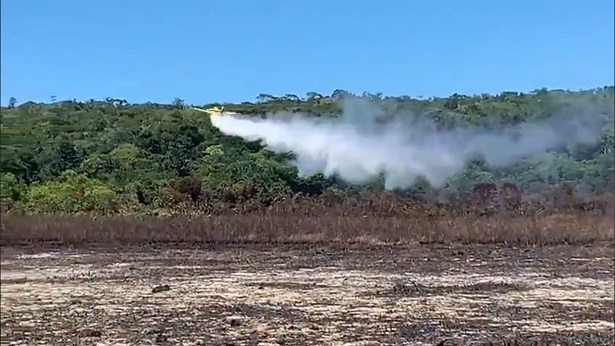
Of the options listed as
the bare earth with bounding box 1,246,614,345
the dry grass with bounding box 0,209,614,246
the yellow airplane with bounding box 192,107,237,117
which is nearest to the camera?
the yellow airplane with bounding box 192,107,237,117

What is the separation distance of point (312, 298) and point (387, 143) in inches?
170

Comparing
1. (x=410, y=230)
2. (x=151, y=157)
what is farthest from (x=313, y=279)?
(x=151, y=157)

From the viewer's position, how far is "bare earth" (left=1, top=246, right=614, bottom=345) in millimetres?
6305

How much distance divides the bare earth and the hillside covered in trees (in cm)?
38

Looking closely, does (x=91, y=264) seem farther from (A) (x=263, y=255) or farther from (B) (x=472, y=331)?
(B) (x=472, y=331)

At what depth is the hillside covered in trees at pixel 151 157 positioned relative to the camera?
2.51 meters

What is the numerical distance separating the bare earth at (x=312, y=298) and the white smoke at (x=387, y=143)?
1480mm

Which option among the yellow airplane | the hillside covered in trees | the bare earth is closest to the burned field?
the bare earth

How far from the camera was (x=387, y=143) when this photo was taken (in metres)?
12.4

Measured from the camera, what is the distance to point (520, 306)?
833 cm

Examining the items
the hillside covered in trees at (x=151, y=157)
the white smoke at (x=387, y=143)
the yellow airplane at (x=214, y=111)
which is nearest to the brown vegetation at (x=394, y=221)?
the hillside covered in trees at (x=151, y=157)

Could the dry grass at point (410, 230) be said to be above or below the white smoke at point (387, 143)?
below

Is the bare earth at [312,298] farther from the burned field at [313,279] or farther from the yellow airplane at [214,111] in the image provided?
the yellow airplane at [214,111]

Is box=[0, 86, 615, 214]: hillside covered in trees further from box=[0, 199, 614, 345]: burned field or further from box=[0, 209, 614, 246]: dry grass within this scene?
box=[0, 209, 614, 246]: dry grass
